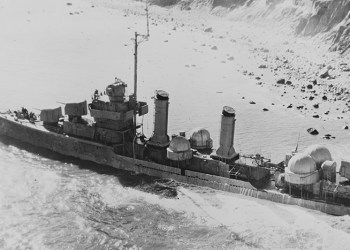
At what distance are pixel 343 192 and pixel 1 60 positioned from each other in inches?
1959

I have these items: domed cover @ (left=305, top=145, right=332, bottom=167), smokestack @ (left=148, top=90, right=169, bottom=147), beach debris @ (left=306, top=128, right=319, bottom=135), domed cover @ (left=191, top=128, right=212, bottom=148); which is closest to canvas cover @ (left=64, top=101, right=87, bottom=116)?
smokestack @ (left=148, top=90, right=169, bottom=147)

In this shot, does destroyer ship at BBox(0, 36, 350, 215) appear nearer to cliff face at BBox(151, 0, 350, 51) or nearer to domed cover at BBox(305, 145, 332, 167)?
domed cover at BBox(305, 145, 332, 167)

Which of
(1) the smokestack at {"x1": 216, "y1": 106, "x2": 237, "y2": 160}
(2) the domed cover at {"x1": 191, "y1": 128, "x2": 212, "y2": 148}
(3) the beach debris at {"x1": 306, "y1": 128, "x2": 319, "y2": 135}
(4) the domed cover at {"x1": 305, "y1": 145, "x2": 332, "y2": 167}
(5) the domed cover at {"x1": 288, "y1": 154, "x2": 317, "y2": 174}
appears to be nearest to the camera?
(5) the domed cover at {"x1": 288, "y1": 154, "x2": 317, "y2": 174}

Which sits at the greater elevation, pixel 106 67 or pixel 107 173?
pixel 106 67

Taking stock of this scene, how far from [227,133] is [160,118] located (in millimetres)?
4722

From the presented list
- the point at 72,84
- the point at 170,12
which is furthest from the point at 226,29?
the point at 72,84

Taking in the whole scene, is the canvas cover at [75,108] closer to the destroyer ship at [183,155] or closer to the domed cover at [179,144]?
the destroyer ship at [183,155]

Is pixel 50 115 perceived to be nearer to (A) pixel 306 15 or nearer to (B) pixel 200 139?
(B) pixel 200 139

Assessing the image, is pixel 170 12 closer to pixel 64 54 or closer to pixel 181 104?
pixel 64 54

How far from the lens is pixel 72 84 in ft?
176

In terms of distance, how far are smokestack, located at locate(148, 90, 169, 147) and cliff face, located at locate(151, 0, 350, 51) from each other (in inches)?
1158

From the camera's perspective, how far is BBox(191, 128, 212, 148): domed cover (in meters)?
32.6

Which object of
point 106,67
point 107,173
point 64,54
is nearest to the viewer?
point 107,173

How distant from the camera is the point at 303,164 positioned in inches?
1041
